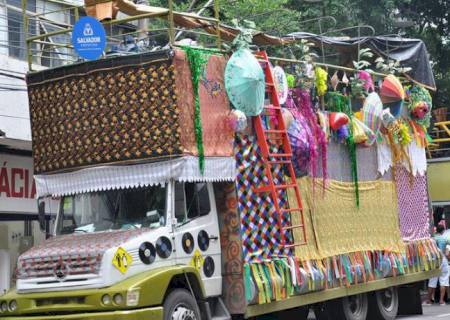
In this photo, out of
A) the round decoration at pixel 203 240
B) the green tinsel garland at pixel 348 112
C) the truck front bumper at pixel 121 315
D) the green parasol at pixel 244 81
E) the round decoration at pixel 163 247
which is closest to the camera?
the truck front bumper at pixel 121 315

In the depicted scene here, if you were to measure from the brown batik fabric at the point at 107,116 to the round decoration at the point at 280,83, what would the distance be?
85.0 inches

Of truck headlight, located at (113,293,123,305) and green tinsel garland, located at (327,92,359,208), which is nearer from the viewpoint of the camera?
truck headlight, located at (113,293,123,305)

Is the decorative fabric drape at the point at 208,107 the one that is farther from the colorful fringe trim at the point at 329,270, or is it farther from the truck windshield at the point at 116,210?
the colorful fringe trim at the point at 329,270

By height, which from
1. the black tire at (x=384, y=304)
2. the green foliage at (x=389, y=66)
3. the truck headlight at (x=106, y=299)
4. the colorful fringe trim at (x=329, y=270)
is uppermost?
the green foliage at (x=389, y=66)

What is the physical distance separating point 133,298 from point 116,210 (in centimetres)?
158

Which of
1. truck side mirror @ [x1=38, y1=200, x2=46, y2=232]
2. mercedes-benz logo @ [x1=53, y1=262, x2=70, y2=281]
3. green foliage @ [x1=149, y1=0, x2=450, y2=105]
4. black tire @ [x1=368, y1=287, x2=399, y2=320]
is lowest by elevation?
black tire @ [x1=368, y1=287, x2=399, y2=320]

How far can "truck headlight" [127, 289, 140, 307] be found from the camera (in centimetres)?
962

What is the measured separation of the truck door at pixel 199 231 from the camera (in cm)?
1069

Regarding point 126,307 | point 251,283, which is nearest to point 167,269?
point 126,307

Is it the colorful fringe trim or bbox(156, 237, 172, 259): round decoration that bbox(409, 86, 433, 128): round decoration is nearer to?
the colorful fringe trim

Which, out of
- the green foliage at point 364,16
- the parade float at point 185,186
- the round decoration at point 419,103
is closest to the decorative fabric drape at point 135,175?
the parade float at point 185,186

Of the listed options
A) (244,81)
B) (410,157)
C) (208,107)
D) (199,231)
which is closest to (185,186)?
(199,231)

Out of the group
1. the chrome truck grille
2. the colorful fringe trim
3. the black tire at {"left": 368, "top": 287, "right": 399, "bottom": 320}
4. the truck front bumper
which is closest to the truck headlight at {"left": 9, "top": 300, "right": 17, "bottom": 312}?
the chrome truck grille

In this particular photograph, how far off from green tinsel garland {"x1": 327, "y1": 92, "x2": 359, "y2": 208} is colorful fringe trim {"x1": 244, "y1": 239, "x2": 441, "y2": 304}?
3.51ft
